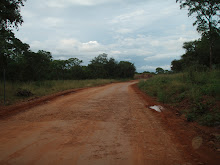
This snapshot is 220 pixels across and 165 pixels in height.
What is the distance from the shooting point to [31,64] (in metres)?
19.8

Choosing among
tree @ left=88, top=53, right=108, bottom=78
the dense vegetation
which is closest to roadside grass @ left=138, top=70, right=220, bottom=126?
the dense vegetation

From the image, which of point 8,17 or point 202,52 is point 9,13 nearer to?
point 8,17

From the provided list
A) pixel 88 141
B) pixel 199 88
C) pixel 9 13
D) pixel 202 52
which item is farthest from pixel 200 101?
pixel 202 52

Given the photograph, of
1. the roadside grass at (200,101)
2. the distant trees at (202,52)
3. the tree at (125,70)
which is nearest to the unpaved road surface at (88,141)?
the roadside grass at (200,101)

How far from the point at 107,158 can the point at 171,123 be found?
10.1ft

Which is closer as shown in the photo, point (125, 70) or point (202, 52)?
point (202, 52)

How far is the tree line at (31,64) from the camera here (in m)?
10.5

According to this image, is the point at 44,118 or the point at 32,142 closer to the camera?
the point at 32,142

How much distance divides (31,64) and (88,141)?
18.5 metres

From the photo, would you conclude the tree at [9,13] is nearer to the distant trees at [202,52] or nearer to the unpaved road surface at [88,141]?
the unpaved road surface at [88,141]

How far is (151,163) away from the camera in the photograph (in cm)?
289

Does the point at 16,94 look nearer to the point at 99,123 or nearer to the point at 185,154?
the point at 99,123

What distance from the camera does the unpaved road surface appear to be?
2.99 metres

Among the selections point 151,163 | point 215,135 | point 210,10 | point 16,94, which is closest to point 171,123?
point 215,135
